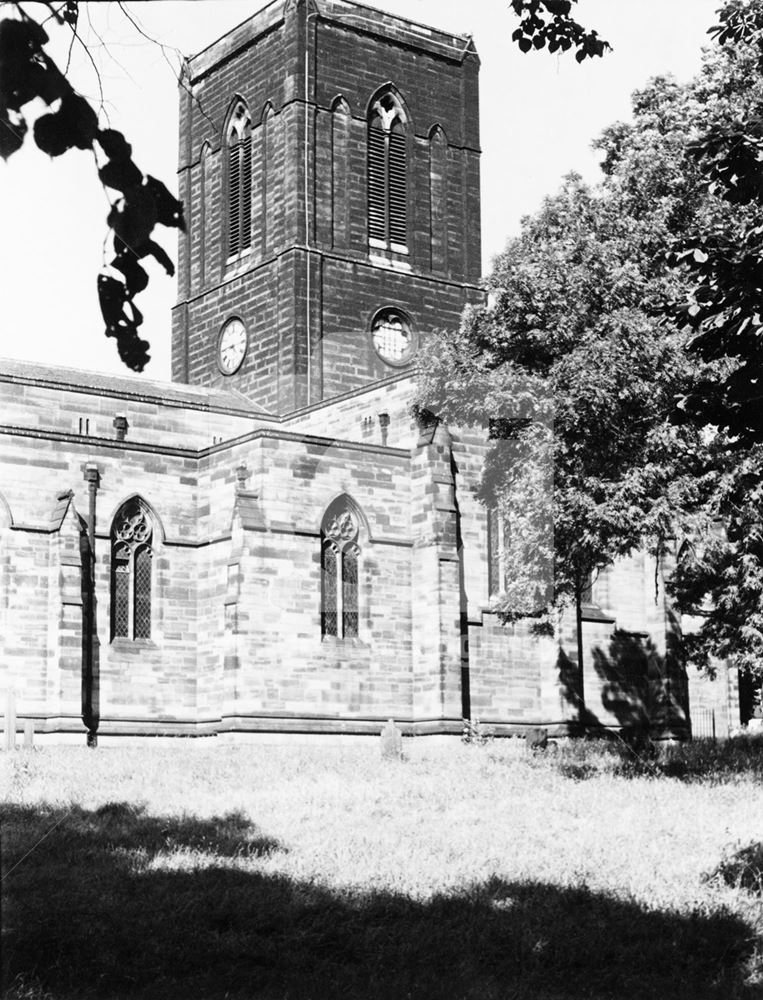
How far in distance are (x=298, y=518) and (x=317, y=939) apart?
2224 centimetres

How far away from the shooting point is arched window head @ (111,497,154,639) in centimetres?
3700

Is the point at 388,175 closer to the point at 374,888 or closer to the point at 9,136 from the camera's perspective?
the point at 374,888

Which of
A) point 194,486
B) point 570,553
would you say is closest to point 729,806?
point 570,553

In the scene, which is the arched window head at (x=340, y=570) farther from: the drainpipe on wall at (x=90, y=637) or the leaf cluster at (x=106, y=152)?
the leaf cluster at (x=106, y=152)

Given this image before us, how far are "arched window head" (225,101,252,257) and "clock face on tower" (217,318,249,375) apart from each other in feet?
8.28

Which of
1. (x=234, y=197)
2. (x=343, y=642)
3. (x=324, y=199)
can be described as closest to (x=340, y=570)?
(x=343, y=642)

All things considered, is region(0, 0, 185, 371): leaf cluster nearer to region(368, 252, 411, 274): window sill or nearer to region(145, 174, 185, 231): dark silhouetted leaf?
region(145, 174, 185, 231): dark silhouetted leaf

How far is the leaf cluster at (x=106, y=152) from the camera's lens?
4.27 meters

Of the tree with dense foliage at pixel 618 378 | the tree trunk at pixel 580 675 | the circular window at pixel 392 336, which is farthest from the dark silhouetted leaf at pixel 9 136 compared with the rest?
the circular window at pixel 392 336

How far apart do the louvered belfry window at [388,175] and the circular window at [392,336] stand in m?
2.36

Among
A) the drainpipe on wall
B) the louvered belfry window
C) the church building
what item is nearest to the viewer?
the drainpipe on wall

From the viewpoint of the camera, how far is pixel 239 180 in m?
51.6

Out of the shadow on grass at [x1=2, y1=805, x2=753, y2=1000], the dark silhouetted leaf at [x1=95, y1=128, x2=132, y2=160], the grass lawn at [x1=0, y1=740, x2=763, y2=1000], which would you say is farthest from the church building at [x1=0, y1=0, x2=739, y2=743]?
the dark silhouetted leaf at [x1=95, y1=128, x2=132, y2=160]

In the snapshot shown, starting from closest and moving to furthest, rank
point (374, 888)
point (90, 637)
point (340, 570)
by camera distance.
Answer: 1. point (374, 888)
2. point (90, 637)
3. point (340, 570)
